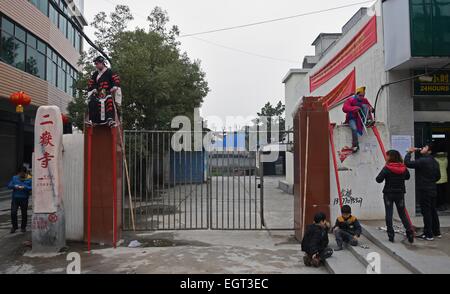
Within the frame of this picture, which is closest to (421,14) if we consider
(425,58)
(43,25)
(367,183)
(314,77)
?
(425,58)

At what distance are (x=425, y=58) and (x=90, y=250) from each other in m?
8.14

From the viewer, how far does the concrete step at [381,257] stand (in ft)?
18.9

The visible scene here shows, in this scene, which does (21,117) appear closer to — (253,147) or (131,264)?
(253,147)

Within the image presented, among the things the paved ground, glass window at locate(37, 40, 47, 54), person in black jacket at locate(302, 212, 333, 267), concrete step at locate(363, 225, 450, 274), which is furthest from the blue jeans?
glass window at locate(37, 40, 47, 54)

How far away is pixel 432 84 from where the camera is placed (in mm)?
9023

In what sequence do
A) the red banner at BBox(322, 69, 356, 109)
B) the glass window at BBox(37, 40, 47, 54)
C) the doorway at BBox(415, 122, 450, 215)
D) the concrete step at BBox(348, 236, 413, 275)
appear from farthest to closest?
the glass window at BBox(37, 40, 47, 54) → the red banner at BBox(322, 69, 356, 109) → the doorway at BBox(415, 122, 450, 215) → the concrete step at BBox(348, 236, 413, 275)

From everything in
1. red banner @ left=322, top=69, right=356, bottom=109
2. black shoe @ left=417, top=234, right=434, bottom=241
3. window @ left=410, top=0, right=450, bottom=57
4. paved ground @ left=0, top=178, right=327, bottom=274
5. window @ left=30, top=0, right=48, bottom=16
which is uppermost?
window @ left=30, top=0, right=48, bottom=16

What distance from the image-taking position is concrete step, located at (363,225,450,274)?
546cm

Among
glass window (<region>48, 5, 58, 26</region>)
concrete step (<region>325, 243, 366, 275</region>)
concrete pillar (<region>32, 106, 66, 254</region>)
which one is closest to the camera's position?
concrete step (<region>325, 243, 366, 275</region>)

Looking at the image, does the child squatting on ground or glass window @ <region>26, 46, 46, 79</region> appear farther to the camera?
glass window @ <region>26, 46, 46, 79</region>

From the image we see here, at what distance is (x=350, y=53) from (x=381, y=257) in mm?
6984

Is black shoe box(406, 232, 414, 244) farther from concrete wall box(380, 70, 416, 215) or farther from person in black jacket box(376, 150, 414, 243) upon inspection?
concrete wall box(380, 70, 416, 215)

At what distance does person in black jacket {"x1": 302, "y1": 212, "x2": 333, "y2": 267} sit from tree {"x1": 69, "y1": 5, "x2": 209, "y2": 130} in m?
10.8

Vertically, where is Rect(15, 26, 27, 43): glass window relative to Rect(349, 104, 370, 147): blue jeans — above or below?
above
